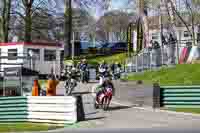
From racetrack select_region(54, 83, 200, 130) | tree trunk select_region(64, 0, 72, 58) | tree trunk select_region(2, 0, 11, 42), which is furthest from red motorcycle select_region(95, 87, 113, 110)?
tree trunk select_region(2, 0, 11, 42)

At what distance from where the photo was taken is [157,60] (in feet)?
114

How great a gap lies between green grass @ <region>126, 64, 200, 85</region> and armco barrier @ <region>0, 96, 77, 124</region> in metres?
9.06

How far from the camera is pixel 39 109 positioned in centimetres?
1972

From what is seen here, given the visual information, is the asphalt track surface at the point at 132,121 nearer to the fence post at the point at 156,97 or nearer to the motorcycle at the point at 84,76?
the fence post at the point at 156,97

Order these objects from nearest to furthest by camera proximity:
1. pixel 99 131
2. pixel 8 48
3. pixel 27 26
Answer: pixel 99 131 → pixel 8 48 → pixel 27 26

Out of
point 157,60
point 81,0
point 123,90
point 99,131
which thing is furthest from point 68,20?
point 99,131

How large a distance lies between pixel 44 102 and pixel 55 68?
75.6 ft

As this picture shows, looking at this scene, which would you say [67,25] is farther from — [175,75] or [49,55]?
[175,75]

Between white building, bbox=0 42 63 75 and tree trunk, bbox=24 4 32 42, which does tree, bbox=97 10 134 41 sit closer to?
tree trunk, bbox=24 4 32 42

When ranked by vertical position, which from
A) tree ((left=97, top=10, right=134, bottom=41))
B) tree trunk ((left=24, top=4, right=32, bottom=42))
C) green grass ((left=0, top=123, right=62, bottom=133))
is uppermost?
tree ((left=97, top=10, right=134, bottom=41))

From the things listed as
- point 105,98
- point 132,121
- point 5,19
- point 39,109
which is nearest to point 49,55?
point 5,19

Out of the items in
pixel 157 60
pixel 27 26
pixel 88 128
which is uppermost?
pixel 27 26

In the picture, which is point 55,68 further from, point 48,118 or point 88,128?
point 88,128

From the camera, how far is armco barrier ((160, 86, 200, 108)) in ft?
68.2
